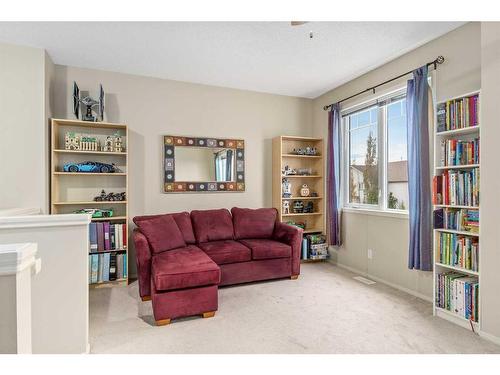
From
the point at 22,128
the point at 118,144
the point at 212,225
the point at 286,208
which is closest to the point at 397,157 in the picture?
the point at 286,208

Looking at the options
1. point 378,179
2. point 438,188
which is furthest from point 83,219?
point 378,179

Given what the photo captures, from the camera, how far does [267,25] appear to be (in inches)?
101

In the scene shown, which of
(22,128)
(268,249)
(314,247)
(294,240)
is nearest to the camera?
(22,128)

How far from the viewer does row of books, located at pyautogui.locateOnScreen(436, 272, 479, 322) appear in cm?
225

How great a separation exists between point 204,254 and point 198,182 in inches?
53.1

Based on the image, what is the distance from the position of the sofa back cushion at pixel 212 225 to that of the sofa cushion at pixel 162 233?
288mm

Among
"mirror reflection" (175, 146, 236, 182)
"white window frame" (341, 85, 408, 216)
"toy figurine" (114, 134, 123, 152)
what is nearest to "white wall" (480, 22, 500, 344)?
"white window frame" (341, 85, 408, 216)

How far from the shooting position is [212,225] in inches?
148

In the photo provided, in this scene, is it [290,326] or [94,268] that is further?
[94,268]

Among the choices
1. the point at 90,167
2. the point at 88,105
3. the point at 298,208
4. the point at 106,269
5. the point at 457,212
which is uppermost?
the point at 88,105

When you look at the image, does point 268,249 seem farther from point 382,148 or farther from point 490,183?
point 490,183

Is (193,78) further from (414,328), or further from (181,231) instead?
(414,328)

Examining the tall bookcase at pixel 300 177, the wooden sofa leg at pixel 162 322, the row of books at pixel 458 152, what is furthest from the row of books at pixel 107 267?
the row of books at pixel 458 152

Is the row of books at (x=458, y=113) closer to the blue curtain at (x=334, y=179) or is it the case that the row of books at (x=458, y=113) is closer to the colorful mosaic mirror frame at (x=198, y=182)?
the blue curtain at (x=334, y=179)
